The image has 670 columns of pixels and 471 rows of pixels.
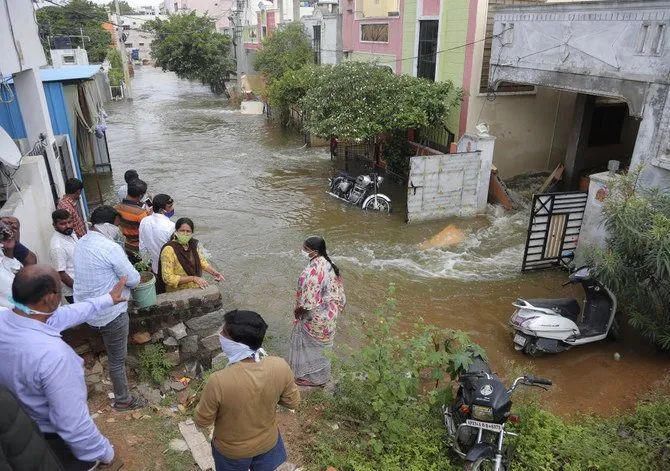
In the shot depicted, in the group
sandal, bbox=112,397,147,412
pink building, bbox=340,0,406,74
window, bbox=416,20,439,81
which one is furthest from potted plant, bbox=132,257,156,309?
window, bbox=416,20,439,81

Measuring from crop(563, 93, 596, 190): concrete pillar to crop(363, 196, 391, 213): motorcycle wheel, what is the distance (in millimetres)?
5245

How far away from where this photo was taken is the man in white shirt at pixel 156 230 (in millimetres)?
5301

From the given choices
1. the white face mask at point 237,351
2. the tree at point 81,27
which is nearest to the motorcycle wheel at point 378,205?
the white face mask at point 237,351

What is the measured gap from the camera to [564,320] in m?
6.28

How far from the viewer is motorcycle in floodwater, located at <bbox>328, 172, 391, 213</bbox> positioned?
12070 millimetres

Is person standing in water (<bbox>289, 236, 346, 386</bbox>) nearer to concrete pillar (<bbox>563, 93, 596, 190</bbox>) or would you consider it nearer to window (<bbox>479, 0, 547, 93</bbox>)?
window (<bbox>479, 0, 547, 93</bbox>)

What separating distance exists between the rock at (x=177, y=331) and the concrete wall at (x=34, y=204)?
193cm

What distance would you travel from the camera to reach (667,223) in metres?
5.50

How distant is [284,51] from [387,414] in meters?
23.8

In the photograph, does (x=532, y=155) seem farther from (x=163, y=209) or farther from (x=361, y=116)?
(x=163, y=209)

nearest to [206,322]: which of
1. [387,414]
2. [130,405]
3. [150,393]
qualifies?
[150,393]

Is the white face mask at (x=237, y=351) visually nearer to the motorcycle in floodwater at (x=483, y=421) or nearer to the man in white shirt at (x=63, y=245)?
the motorcycle in floodwater at (x=483, y=421)

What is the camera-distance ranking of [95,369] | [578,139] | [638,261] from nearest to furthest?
1. [95,369]
2. [638,261]
3. [578,139]

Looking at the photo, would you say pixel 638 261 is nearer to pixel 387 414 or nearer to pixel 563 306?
pixel 563 306
